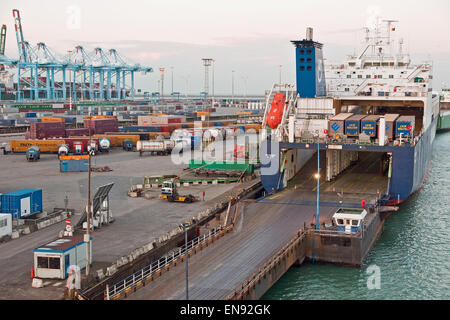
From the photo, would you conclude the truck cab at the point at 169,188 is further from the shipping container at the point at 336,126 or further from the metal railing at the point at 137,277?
the shipping container at the point at 336,126

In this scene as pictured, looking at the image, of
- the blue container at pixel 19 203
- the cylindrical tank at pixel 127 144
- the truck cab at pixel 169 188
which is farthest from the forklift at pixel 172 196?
the cylindrical tank at pixel 127 144

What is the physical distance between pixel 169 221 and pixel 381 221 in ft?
46.6

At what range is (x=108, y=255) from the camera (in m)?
25.9

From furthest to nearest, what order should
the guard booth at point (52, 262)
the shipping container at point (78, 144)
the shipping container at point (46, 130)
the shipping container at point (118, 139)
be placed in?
the shipping container at point (118, 139) < the shipping container at point (46, 130) < the shipping container at point (78, 144) < the guard booth at point (52, 262)

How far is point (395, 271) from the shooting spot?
27.0m

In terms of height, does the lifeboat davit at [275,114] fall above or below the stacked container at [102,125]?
above

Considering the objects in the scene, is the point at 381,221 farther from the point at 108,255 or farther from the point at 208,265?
the point at 108,255

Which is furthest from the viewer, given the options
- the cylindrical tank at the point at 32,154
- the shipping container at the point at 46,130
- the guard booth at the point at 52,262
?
the shipping container at the point at 46,130

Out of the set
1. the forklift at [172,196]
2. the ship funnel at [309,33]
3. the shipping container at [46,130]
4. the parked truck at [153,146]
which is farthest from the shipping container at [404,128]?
the shipping container at [46,130]

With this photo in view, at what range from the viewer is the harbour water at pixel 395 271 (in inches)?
950

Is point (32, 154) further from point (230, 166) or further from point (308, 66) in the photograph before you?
point (308, 66)

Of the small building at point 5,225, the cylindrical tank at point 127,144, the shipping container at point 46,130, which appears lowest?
the small building at point 5,225

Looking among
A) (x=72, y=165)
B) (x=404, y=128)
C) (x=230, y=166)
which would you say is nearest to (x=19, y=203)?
(x=230, y=166)

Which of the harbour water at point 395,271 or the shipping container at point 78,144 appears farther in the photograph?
the shipping container at point 78,144
